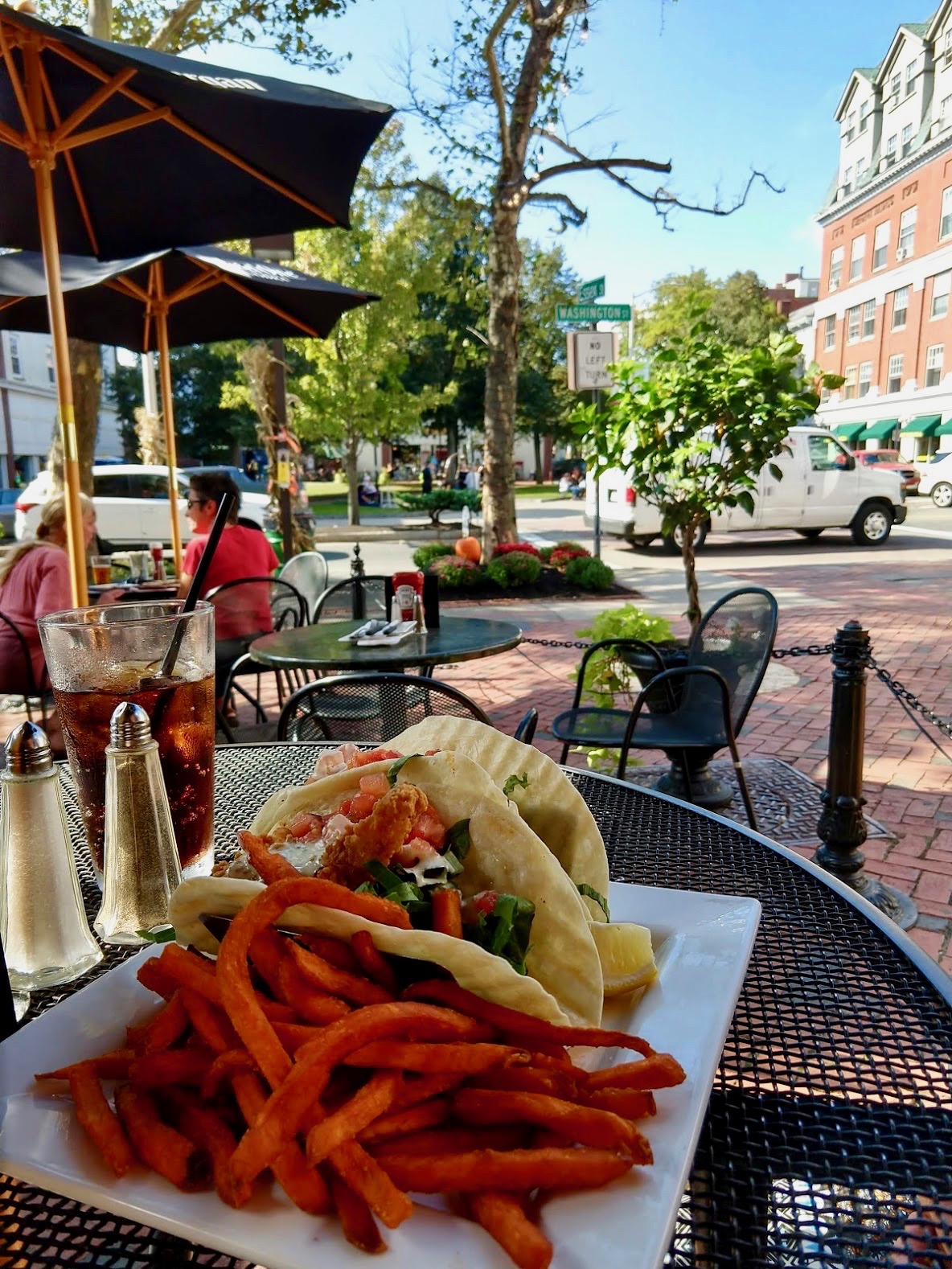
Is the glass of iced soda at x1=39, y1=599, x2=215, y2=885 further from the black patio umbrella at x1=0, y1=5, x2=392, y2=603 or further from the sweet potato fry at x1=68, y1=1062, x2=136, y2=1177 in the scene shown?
the black patio umbrella at x1=0, y1=5, x2=392, y2=603

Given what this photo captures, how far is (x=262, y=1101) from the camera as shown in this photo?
72 cm

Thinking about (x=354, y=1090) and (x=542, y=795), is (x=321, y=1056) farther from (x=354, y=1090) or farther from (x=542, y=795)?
(x=542, y=795)

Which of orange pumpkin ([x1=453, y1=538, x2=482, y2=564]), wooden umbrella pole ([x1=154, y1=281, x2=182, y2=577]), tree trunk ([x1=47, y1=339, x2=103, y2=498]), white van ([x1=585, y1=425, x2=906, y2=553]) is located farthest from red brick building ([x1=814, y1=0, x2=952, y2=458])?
wooden umbrella pole ([x1=154, y1=281, x2=182, y2=577])

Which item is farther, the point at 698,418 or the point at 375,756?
the point at 698,418

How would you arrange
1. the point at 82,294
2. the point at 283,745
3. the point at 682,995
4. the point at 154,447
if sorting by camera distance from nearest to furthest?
the point at 682,995 → the point at 283,745 → the point at 82,294 → the point at 154,447

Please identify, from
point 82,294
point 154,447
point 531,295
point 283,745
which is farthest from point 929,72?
point 283,745

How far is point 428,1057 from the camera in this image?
75 cm

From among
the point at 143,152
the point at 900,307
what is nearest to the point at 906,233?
the point at 900,307

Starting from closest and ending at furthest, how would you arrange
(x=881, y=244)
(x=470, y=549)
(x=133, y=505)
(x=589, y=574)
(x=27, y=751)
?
(x=27, y=751)
(x=470, y=549)
(x=589, y=574)
(x=133, y=505)
(x=881, y=244)

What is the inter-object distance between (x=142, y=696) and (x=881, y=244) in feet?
155

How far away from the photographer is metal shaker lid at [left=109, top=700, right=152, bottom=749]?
Answer: 1.14 m

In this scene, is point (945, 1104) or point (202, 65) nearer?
point (945, 1104)

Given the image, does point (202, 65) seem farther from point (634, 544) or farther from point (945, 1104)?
point (634, 544)

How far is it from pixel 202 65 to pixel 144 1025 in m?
3.87
